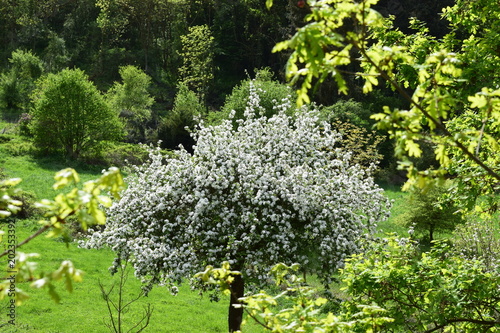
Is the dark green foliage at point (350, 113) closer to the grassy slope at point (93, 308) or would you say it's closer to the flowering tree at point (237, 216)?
the grassy slope at point (93, 308)

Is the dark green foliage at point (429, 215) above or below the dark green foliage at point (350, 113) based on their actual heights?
below

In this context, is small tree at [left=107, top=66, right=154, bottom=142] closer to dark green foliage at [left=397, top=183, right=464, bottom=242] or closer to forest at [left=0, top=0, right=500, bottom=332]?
forest at [left=0, top=0, right=500, bottom=332]

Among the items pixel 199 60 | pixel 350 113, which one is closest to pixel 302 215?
pixel 350 113

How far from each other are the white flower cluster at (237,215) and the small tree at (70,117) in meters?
24.6

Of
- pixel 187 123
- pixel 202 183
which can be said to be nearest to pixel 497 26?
pixel 202 183

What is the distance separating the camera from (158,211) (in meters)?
12.6

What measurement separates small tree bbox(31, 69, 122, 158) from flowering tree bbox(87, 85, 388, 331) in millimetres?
24610

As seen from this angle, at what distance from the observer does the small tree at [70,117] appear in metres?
35.6

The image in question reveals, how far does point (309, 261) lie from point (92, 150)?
1086 inches

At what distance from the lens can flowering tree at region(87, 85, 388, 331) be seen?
39.0 ft

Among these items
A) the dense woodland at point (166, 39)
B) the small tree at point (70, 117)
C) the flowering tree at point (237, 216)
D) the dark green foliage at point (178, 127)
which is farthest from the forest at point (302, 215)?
the dense woodland at point (166, 39)

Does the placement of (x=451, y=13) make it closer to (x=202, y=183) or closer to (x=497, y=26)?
(x=497, y=26)

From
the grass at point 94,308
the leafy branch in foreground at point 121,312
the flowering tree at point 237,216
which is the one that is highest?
the flowering tree at point 237,216

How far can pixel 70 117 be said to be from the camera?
3562cm
